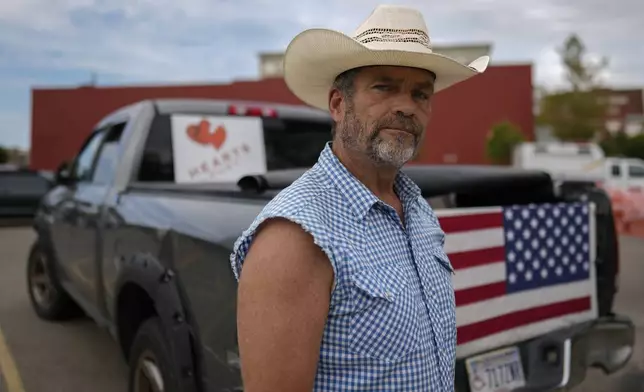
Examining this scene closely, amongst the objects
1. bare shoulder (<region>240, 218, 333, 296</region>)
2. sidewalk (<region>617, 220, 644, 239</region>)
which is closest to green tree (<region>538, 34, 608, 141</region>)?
sidewalk (<region>617, 220, 644, 239</region>)

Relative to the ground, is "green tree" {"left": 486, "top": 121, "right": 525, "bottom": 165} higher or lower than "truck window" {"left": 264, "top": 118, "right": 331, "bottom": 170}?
higher

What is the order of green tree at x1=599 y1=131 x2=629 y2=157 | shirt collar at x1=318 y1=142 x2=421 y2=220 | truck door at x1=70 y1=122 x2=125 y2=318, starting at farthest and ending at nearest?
green tree at x1=599 y1=131 x2=629 y2=157 → truck door at x1=70 y1=122 x2=125 y2=318 → shirt collar at x1=318 y1=142 x2=421 y2=220

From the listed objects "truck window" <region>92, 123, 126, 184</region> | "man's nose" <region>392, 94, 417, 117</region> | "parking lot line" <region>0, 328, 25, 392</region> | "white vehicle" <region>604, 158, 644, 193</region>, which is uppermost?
"white vehicle" <region>604, 158, 644, 193</region>

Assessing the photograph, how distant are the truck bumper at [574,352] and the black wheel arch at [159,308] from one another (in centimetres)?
112

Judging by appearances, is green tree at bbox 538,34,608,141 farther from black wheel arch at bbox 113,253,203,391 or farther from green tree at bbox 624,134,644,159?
black wheel arch at bbox 113,253,203,391

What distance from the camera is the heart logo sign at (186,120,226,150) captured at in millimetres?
3944

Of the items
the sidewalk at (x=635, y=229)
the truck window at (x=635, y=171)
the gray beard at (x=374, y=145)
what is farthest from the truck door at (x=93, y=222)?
the truck window at (x=635, y=171)

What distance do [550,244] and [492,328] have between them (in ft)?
1.84

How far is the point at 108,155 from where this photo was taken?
4246mm

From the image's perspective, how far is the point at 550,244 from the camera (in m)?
2.98

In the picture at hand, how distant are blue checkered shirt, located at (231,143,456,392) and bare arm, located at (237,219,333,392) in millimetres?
40

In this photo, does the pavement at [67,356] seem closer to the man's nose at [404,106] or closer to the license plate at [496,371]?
the license plate at [496,371]

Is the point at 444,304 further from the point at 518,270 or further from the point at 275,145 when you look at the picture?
the point at 275,145

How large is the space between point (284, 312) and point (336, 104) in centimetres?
61
